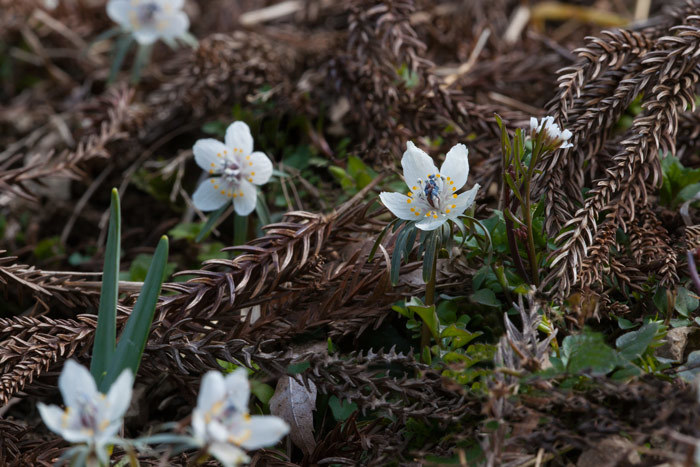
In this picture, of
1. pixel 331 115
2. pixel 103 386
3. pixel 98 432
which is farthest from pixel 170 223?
pixel 98 432

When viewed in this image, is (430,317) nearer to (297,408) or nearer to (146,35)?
(297,408)

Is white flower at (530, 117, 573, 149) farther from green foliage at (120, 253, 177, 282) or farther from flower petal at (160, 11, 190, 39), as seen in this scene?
flower petal at (160, 11, 190, 39)

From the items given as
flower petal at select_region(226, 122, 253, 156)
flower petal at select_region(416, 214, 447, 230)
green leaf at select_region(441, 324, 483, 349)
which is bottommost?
green leaf at select_region(441, 324, 483, 349)

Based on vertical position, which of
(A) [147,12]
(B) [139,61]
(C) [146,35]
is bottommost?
(B) [139,61]

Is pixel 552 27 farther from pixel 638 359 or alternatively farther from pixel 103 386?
pixel 103 386

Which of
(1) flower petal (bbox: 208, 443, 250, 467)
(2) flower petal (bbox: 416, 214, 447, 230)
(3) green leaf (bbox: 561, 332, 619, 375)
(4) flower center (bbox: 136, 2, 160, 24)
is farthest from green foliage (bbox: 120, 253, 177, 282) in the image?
(3) green leaf (bbox: 561, 332, 619, 375)

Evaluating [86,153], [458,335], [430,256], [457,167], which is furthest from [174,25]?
[458,335]
